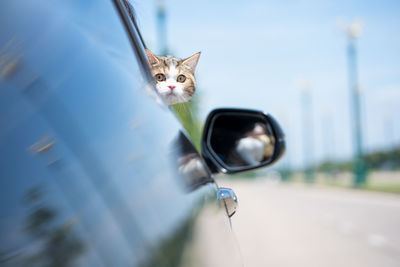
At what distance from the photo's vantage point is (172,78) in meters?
1.53

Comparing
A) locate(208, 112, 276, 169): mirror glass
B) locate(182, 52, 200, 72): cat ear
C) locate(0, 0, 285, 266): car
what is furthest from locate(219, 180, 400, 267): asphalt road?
locate(0, 0, 285, 266): car

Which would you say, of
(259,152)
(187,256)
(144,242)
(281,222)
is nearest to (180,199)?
(187,256)

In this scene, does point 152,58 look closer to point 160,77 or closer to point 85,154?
point 160,77

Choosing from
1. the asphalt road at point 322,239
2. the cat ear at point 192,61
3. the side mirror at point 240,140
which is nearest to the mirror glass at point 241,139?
the side mirror at point 240,140

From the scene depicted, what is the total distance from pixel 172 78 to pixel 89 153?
58cm

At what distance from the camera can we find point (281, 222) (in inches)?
616

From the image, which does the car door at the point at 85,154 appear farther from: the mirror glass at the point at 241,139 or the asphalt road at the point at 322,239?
the asphalt road at the point at 322,239

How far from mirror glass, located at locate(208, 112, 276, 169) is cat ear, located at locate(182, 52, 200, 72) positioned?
55 cm

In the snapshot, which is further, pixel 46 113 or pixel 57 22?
pixel 57 22

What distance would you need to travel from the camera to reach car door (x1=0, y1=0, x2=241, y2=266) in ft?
2.72

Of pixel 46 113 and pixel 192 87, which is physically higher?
pixel 46 113

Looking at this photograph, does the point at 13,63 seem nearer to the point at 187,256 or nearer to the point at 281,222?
the point at 187,256

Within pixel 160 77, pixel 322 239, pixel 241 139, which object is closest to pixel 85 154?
pixel 160 77

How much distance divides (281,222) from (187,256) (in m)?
14.8
